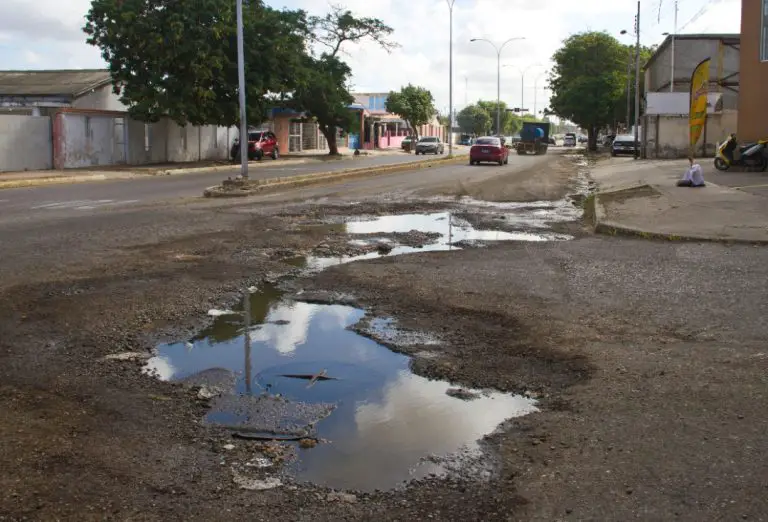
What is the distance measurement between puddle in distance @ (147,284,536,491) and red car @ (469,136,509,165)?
34470mm

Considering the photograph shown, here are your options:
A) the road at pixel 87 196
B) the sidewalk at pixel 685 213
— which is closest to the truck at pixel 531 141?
the road at pixel 87 196

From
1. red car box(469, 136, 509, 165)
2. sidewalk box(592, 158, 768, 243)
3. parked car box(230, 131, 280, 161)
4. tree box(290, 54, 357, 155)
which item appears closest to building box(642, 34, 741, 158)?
red car box(469, 136, 509, 165)

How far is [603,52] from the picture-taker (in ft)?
227

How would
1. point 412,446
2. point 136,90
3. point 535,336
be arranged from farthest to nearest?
point 136,90, point 535,336, point 412,446

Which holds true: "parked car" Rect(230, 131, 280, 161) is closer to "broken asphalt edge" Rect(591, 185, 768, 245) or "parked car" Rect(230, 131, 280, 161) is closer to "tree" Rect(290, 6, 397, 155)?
"tree" Rect(290, 6, 397, 155)

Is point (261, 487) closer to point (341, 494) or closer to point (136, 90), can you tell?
point (341, 494)

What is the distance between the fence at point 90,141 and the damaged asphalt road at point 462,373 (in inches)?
870

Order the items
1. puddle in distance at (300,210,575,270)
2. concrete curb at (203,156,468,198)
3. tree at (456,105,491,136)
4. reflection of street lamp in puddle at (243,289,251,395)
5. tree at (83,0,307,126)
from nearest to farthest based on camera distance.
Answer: reflection of street lamp in puddle at (243,289,251,395) → puddle in distance at (300,210,575,270) → concrete curb at (203,156,468,198) → tree at (83,0,307,126) → tree at (456,105,491,136)

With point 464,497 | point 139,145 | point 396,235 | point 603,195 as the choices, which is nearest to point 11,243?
point 396,235

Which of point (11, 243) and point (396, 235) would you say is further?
point (396, 235)

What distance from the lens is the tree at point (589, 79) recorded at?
6500 cm

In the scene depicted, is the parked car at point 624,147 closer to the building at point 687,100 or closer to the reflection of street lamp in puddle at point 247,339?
the building at point 687,100

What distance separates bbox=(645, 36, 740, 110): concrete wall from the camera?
4506 cm

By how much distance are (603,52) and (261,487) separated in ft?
235
